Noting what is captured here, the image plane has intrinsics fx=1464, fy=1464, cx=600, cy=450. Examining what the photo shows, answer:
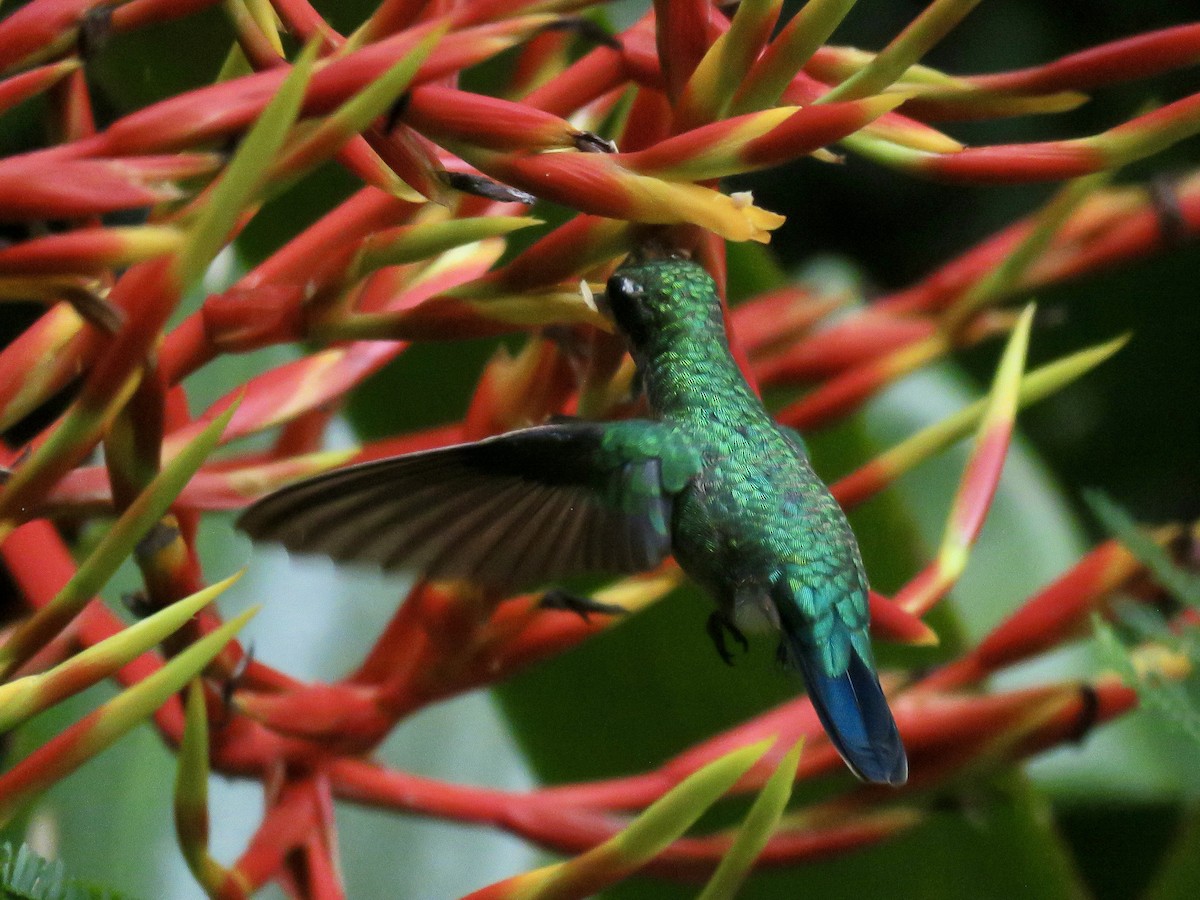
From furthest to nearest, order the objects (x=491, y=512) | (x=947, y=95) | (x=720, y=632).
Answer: (x=720, y=632), (x=491, y=512), (x=947, y=95)

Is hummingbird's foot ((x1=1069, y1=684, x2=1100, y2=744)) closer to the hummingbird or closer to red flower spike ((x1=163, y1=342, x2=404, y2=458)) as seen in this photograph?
the hummingbird

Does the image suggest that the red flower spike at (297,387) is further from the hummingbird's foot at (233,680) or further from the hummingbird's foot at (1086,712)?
the hummingbird's foot at (1086,712)

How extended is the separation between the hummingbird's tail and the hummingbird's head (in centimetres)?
16

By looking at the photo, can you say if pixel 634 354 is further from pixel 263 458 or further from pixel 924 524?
pixel 924 524

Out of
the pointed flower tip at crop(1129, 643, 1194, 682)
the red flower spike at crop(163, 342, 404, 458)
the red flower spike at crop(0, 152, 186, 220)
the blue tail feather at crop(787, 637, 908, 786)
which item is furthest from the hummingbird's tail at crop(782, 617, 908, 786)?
the red flower spike at crop(0, 152, 186, 220)

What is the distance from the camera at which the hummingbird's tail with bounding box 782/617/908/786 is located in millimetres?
561

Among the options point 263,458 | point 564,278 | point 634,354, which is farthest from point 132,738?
point 564,278

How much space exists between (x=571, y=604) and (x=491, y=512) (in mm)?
56

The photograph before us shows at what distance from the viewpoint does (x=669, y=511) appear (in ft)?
2.20

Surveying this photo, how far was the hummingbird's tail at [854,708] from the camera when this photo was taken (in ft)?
1.84

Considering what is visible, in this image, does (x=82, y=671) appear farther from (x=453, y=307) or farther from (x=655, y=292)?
(x=655, y=292)

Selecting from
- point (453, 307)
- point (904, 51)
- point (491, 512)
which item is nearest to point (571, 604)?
point (491, 512)

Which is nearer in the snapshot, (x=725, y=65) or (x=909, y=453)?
(x=725, y=65)

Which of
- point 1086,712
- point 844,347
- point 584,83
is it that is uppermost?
point 584,83
